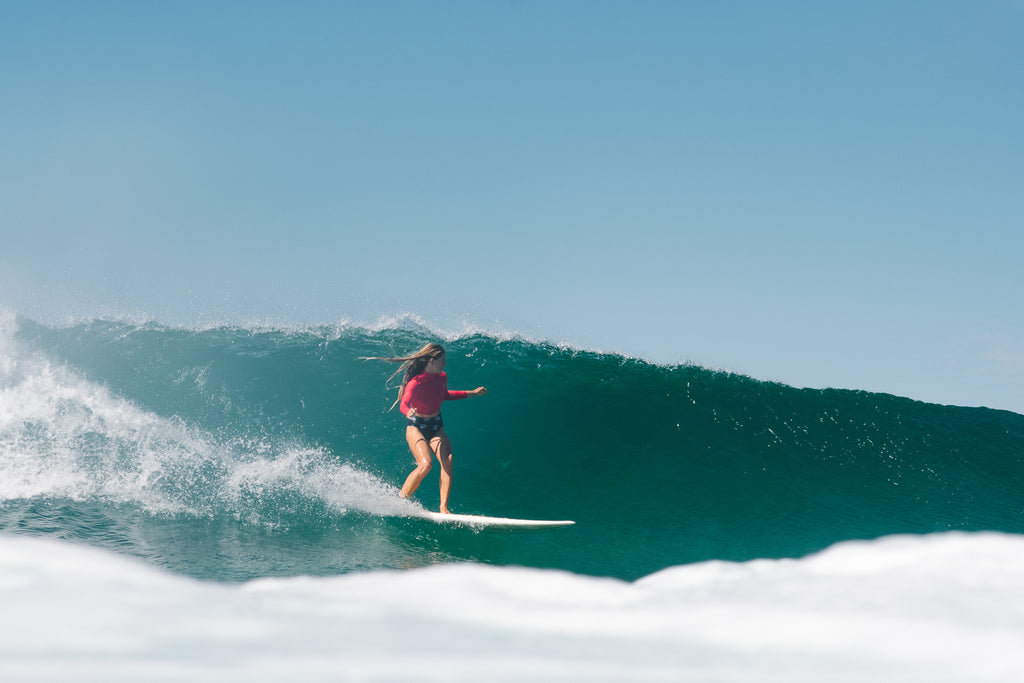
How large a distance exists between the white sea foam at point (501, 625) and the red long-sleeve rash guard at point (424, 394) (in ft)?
5.37

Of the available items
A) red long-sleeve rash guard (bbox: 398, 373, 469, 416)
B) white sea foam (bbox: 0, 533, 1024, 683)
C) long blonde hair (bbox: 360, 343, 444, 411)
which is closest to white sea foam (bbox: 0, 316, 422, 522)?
red long-sleeve rash guard (bbox: 398, 373, 469, 416)

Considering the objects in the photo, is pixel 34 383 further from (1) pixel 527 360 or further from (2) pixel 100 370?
(1) pixel 527 360

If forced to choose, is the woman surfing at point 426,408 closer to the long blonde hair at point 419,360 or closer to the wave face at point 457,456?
the long blonde hair at point 419,360

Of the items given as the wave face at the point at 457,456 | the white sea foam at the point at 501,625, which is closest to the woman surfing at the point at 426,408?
the wave face at the point at 457,456

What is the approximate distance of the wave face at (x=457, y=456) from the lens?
233 inches

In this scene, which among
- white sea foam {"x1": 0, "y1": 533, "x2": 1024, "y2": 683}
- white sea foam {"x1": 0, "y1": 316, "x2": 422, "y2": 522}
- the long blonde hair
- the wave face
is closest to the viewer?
white sea foam {"x1": 0, "y1": 533, "x2": 1024, "y2": 683}

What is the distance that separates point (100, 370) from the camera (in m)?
10.9

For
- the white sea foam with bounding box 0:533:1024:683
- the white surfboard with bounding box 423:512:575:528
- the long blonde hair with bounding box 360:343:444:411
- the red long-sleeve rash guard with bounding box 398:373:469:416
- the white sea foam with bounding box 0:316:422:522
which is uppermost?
the long blonde hair with bounding box 360:343:444:411

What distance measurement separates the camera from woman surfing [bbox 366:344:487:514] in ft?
20.1

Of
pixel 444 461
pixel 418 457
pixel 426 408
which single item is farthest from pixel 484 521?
pixel 426 408

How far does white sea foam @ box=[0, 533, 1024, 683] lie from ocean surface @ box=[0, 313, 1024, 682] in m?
0.02

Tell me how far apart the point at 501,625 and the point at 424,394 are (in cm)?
266

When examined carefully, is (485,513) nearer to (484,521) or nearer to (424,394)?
(484,521)

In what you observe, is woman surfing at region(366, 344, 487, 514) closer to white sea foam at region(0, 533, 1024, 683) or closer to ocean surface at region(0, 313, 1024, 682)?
ocean surface at region(0, 313, 1024, 682)
